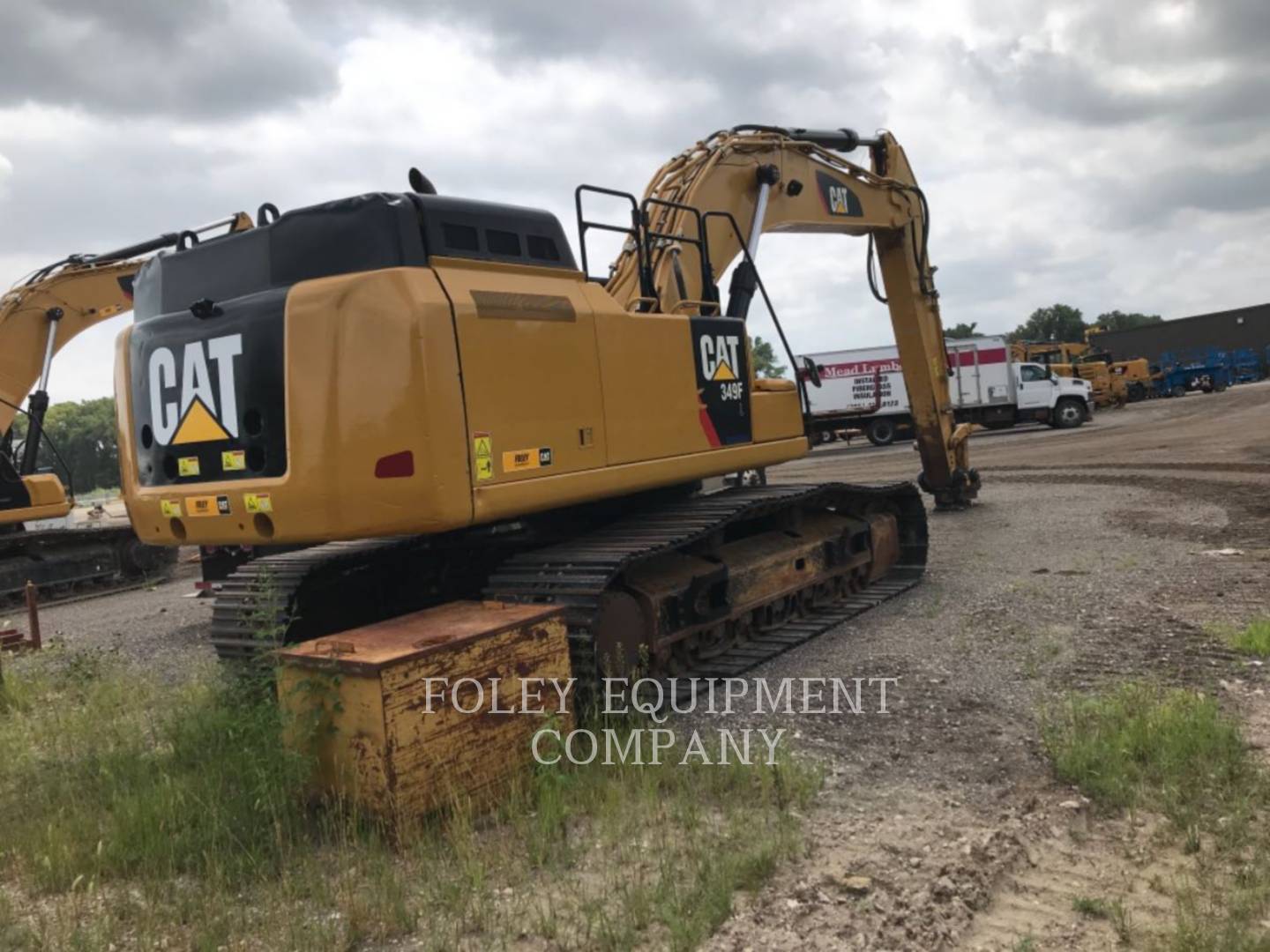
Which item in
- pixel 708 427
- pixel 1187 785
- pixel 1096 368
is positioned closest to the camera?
pixel 1187 785

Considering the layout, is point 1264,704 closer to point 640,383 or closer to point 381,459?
point 640,383

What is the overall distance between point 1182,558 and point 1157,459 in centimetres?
1108

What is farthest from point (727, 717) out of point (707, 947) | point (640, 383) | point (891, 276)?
point (891, 276)

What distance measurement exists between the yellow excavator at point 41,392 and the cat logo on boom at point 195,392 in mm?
9247

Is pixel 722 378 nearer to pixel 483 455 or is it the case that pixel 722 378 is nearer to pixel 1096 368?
pixel 483 455

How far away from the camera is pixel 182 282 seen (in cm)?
551

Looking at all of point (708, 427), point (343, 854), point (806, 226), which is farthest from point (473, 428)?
point (806, 226)

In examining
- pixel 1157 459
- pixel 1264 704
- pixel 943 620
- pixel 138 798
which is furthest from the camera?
pixel 1157 459

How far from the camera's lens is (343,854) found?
3.94 meters

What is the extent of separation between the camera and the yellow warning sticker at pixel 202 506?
5102 mm

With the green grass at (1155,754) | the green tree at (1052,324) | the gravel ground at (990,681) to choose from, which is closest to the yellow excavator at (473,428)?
the gravel ground at (990,681)

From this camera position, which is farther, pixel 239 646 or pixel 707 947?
pixel 239 646

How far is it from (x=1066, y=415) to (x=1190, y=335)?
144 feet

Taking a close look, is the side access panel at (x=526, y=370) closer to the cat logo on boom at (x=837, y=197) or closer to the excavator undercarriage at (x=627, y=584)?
the excavator undercarriage at (x=627, y=584)
